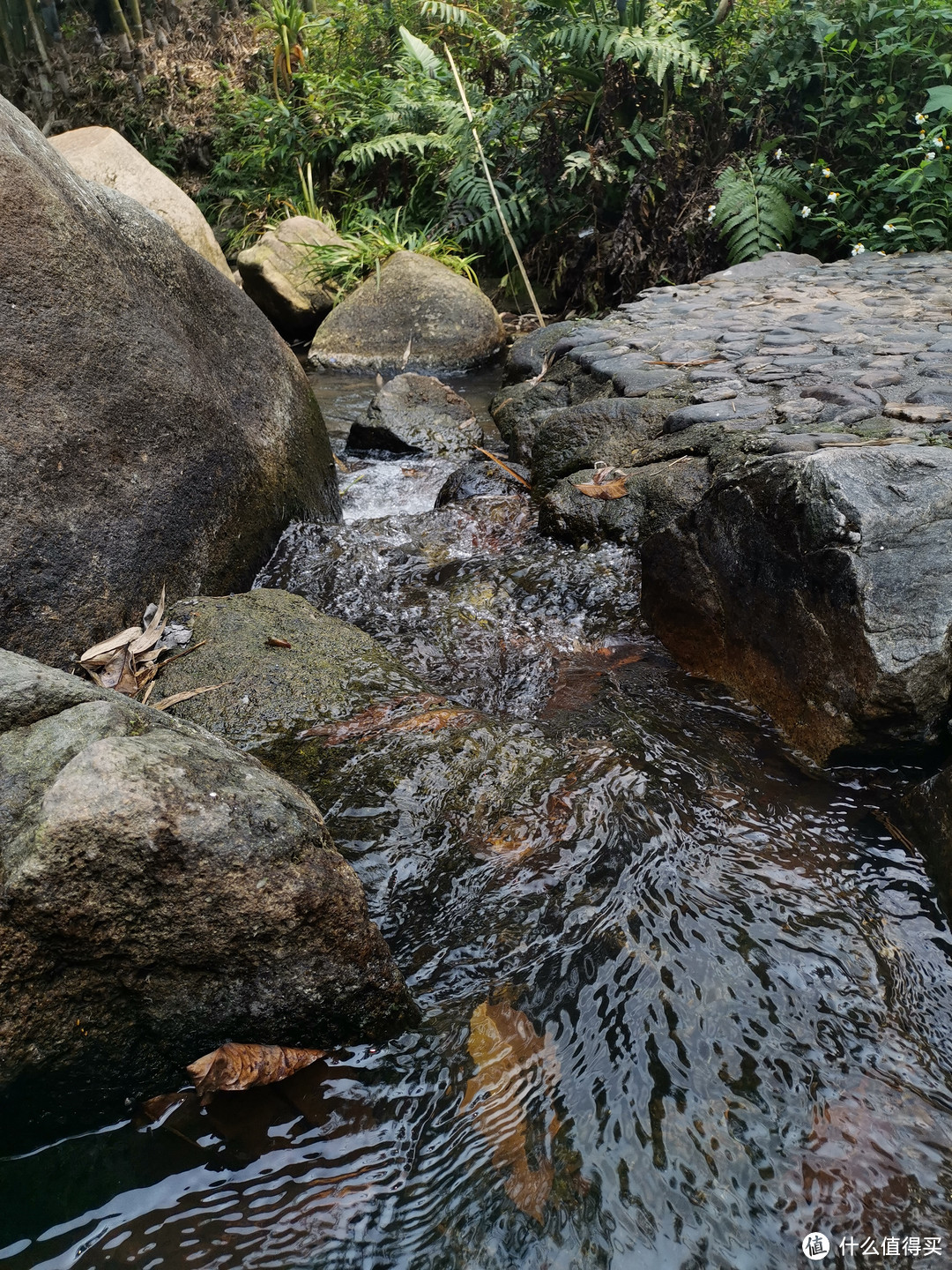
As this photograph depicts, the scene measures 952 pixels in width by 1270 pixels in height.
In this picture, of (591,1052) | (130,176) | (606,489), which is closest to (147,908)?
(591,1052)

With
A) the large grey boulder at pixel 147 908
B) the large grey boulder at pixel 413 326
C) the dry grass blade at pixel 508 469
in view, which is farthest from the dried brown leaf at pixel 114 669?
the large grey boulder at pixel 413 326

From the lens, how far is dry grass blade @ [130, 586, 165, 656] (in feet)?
8.29

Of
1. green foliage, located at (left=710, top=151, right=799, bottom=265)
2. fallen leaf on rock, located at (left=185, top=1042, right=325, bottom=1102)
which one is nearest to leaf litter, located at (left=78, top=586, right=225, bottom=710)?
fallen leaf on rock, located at (left=185, top=1042, right=325, bottom=1102)

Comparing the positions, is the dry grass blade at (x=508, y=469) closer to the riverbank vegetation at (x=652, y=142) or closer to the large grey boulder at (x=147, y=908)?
the large grey boulder at (x=147, y=908)

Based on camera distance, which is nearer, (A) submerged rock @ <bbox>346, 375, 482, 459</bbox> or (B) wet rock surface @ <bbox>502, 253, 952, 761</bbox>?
(B) wet rock surface @ <bbox>502, 253, 952, 761</bbox>

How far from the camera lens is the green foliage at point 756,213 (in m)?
7.30

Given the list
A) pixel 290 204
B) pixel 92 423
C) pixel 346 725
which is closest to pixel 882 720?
pixel 346 725

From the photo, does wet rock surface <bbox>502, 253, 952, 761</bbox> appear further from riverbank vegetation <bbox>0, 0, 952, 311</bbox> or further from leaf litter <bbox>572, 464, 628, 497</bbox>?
riverbank vegetation <bbox>0, 0, 952, 311</bbox>

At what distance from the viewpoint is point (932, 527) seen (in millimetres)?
2246

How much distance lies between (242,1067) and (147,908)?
347 mm

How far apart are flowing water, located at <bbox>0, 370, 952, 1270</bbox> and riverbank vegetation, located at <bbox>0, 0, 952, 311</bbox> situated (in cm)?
641

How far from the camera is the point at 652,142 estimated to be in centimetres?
803

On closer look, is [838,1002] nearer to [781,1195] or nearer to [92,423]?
[781,1195]

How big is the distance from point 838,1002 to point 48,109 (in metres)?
17.7
